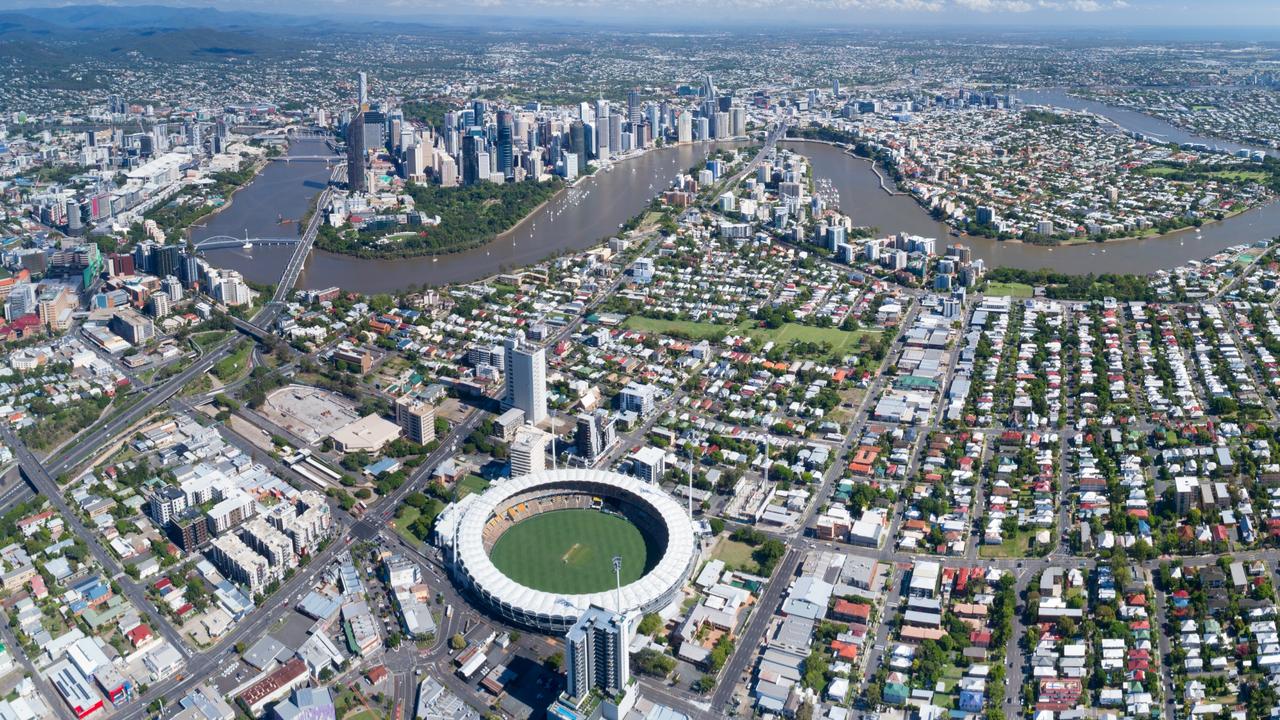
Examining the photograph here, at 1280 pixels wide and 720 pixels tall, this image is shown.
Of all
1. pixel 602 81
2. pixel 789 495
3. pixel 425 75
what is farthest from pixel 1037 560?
pixel 425 75

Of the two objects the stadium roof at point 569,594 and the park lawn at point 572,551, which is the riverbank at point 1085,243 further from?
the park lawn at point 572,551

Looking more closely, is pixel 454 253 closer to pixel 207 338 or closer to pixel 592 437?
pixel 207 338

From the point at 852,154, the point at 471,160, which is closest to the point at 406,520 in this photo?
the point at 471,160

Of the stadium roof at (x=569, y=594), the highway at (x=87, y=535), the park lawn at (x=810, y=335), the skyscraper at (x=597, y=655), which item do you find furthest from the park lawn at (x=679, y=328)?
the skyscraper at (x=597, y=655)

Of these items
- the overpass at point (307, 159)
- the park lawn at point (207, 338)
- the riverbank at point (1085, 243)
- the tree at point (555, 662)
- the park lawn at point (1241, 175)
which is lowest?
the tree at point (555, 662)

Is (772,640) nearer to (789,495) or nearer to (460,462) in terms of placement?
(789,495)

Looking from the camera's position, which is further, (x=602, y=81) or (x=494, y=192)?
(x=602, y=81)
